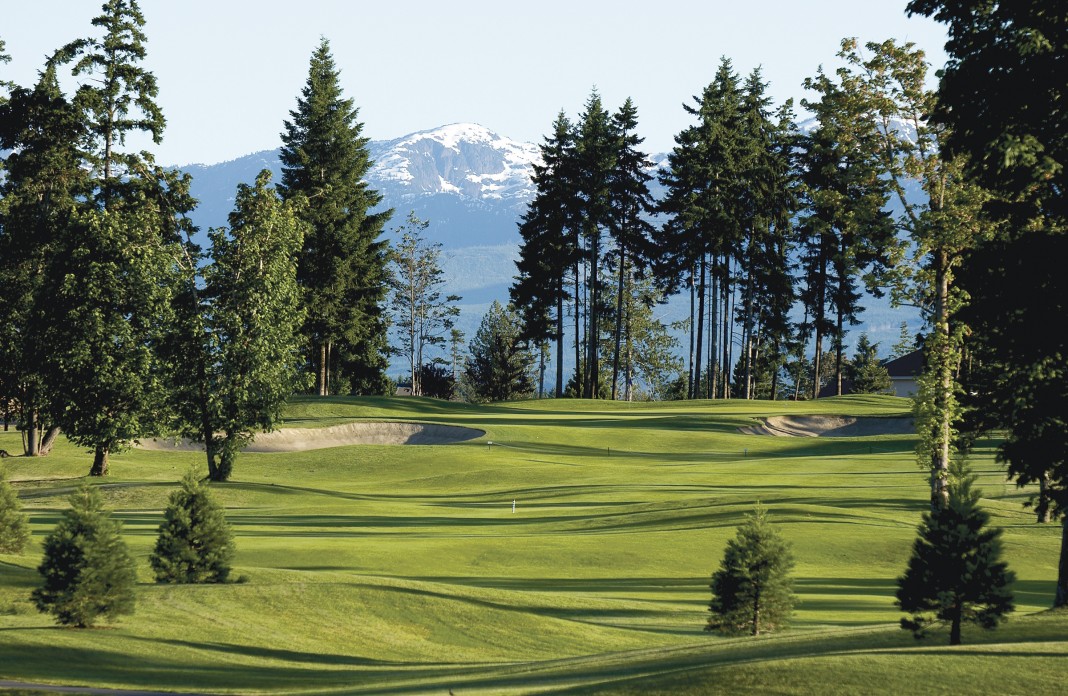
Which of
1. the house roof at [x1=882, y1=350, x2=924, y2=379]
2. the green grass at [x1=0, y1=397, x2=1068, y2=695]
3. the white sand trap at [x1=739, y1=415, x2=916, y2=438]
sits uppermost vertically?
the house roof at [x1=882, y1=350, x2=924, y2=379]

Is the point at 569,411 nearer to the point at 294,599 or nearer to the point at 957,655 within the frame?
the point at 294,599

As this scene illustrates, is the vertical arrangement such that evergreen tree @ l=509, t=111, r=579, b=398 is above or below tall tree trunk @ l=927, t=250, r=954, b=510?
above

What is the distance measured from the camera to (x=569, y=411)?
77.1 meters

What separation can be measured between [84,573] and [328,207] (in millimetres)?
62617

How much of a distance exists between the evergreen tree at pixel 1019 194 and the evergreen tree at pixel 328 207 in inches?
2402

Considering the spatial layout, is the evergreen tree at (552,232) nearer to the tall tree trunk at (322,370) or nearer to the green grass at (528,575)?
the tall tree trunk at (322,370)

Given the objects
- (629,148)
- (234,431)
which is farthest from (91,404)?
(629,148)

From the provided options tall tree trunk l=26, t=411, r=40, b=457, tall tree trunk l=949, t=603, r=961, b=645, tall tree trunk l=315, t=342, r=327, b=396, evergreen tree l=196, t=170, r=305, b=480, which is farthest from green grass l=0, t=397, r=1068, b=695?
tall tree trunk l=315, t=342, r=327, b=396

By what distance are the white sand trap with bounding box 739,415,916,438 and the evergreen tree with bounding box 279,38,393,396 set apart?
103 ft

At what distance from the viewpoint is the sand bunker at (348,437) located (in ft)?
202

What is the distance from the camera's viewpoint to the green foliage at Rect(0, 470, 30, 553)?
91.1 ft

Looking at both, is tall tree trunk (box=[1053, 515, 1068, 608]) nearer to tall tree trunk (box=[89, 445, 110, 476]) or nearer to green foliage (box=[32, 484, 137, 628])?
green foliage (box=[32, 484, 137, 628])

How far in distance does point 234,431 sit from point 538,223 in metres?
43.7

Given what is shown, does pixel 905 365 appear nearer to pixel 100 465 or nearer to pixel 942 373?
pixel 100 465
